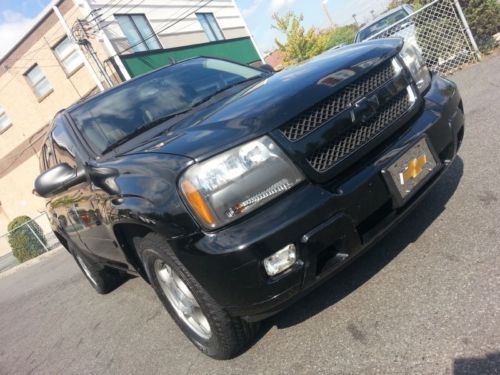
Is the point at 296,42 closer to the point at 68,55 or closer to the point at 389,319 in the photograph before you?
the point at 68,55

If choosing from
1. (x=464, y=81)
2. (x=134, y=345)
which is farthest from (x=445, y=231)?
(x=464, y=81)

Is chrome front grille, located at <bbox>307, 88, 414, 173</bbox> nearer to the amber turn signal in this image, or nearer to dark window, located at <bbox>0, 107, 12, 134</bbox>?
the amber turn signal

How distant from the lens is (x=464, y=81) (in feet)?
22.0

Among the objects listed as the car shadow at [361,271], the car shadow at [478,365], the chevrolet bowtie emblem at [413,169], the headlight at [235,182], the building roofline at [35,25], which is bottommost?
the car shadow at [478,365]

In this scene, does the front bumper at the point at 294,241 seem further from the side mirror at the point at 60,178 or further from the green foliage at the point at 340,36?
the green foliage at the point at 340,36

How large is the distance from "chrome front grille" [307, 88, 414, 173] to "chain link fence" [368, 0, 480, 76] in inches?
222

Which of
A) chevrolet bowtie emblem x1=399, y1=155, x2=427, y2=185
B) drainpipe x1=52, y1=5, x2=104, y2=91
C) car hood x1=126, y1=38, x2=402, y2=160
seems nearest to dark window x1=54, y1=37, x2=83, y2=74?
drainpipe x1=52, y1=5, x2=104, y2=91

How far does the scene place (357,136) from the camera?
2.33 meters

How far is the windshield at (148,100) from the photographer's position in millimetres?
3117

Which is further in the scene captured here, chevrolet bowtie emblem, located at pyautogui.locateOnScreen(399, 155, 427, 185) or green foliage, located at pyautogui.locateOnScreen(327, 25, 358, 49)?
green foliage, located at pyautogui.locateOnScreen(327, 25, 358, 49)

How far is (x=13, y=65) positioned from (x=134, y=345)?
18149 mm

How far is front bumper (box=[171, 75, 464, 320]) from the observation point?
198 centimetres

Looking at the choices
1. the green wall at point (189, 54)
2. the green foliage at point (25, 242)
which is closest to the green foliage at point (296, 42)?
the green wall at point (189, 54)

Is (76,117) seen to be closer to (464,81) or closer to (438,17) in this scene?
(464,81)
